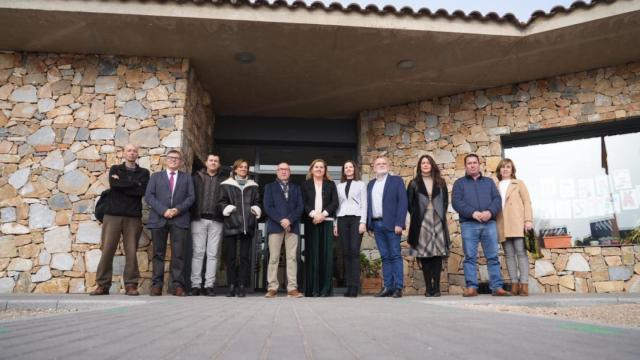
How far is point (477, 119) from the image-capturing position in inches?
271

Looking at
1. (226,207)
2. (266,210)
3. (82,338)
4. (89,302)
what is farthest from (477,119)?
(82,338)

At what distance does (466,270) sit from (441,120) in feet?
9.50

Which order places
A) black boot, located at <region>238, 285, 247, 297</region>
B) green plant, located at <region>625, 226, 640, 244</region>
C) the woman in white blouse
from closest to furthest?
black boot, located at <region>238, 285, 247, 297</region>, the woman in white blouse, green plant, located at <region>625, 226, 640, 244</region>

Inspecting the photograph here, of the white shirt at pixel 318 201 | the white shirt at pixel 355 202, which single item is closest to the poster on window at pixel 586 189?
the white shirt at pixel 355 202

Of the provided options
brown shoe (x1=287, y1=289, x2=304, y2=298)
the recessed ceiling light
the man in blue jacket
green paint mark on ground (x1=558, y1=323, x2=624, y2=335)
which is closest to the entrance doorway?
the recessed ceiling light

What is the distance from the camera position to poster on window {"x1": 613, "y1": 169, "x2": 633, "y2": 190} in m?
6.21

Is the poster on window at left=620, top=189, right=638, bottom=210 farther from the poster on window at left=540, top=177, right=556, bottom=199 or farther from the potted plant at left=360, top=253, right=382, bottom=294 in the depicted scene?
the potted plant at left=360, top=253, right=382, bottom=294

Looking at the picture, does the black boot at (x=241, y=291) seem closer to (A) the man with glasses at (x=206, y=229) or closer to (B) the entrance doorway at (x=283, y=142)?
(A) the man with glasses at (x=206, y=229)

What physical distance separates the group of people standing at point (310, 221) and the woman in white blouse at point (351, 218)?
0.01 metres

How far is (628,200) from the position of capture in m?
6.16

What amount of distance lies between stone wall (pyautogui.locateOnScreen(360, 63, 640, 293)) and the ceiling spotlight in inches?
50.3

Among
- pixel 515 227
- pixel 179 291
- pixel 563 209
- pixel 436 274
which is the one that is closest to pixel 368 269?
pixel 436 274

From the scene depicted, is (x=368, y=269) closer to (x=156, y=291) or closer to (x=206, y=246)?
(x=206, y=246)

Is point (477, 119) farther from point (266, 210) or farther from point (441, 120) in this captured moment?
→ point (266, 210)
